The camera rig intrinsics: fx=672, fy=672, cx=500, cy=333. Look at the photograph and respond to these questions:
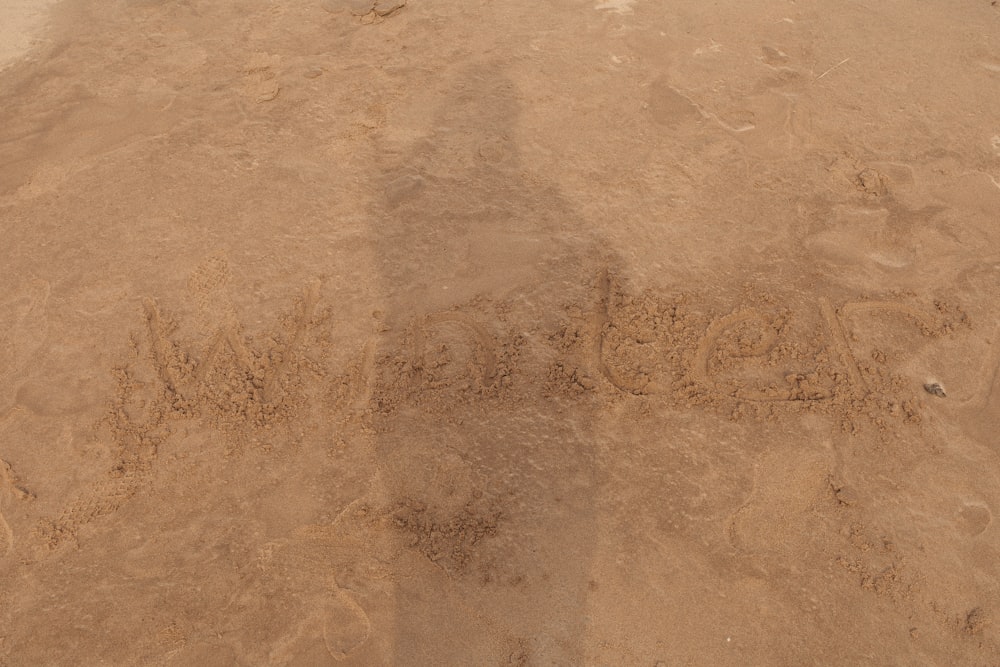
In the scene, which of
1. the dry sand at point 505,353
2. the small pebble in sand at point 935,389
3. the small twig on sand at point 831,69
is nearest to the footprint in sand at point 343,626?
the dry sand at point 505,353

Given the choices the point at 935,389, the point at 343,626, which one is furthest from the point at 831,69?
the point at 343,626

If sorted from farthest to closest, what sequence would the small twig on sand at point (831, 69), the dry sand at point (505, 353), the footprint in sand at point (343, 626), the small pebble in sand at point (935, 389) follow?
the small twig on sand at point (831, 69)
the small pebble in sand at point (935, 389)
the dry sand at point (505, 353)
the footprint in sand at point (343, 626)

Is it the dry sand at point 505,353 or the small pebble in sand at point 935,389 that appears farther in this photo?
the small pebble in sand at point 935,389

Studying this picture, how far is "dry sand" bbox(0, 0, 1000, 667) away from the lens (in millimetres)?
2654

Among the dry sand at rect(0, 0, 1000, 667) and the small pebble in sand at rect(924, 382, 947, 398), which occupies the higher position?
the dry sand at rect(0, 0, 1000, 667)

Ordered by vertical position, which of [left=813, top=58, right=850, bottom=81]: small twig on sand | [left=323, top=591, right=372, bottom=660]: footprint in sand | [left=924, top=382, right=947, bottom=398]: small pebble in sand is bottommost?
[left=924, top=382, right=947, bottom=398]: small pebble in sand

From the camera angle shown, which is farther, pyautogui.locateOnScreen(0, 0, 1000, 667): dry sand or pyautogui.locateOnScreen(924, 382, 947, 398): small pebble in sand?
pyautogui.locateOnScreen(924, 382, 947, 398): small pebble in sand

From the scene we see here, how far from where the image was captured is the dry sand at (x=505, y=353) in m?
2.65

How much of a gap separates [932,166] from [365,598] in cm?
441

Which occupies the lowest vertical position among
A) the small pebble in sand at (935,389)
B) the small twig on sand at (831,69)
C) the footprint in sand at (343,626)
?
the small pebble in sand at (935,389)

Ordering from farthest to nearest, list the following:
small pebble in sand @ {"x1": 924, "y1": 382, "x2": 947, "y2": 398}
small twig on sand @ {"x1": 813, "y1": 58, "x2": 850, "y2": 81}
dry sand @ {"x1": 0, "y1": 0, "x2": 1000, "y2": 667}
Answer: small twig on sand @ {"x1": 813, "y1": 58, "x2": 850, "y2": 81}
small pebble in sand @ {"x1": 924, "y1": 382, "x2": 947, "y2": 398}
dry sand @ {"x1": 0, "y1": 0, "x2": 1000, "y2": 667}

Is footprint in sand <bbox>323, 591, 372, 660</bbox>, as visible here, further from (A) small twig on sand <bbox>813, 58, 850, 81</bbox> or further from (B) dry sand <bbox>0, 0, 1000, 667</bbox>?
(A) small twig on sand <bbox>813, 58, 850, 81</bbox>

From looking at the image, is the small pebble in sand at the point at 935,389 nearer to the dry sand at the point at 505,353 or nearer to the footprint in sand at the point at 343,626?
the dry sand at the point at 505,353

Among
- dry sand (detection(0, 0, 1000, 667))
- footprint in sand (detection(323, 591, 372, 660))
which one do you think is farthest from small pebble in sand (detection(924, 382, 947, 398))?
footprint in sand (detection(323, 591, 372, 660))
